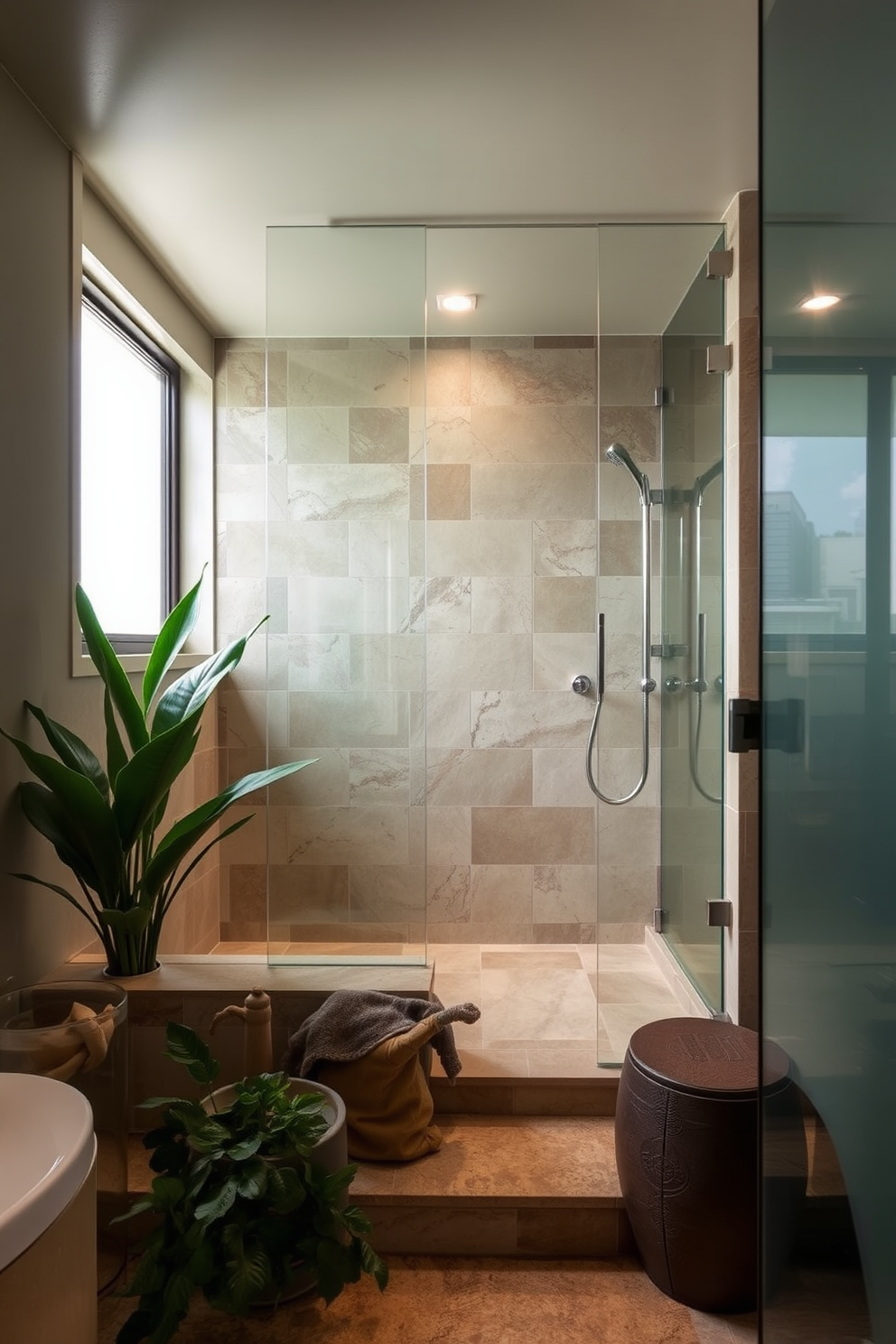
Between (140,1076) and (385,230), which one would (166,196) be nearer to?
(385,230)

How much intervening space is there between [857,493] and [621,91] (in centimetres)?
147

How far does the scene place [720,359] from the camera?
95.7 inches

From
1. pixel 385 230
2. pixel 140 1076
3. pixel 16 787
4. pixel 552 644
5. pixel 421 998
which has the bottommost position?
pixel 140 1076

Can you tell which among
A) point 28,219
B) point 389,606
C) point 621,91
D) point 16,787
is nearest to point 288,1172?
point 16,787

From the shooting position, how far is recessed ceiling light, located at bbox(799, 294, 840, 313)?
3.35 feet

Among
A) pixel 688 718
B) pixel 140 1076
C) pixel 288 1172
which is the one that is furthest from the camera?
pixel 688 718

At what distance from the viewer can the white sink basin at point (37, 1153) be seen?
0.88 meters

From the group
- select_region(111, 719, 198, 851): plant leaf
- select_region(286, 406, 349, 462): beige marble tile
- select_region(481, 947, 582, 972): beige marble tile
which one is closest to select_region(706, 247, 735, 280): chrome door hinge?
select_region(286, 406, 349, 462): beige marble tile

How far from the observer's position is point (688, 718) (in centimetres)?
261

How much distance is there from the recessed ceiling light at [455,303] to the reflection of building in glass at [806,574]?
2.16 metres

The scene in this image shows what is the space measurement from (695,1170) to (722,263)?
2133mm

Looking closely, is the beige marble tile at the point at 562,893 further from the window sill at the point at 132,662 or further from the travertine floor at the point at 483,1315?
the travertine floor at the point at 483,1315

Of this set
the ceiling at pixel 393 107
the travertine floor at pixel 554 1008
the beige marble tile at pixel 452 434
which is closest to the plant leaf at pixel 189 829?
the travertine floor at pixel 554 1008

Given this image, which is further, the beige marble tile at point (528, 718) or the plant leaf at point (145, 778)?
the beige marble tile at point (528, 718)
